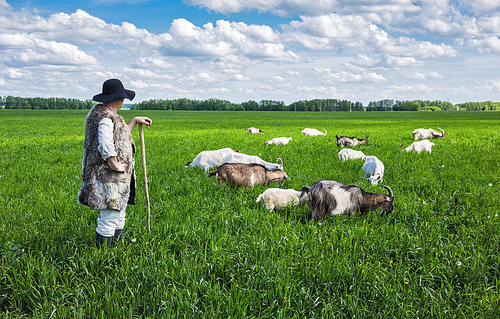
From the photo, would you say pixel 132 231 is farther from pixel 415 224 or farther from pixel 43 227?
pixel 415 224

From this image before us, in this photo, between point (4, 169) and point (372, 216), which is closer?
point (372, 216)

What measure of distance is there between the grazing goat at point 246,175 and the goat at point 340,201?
1.74m

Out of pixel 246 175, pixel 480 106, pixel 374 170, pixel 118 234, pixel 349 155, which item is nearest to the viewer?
pixel 118 234

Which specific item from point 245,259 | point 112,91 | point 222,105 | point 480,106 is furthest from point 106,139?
point 480,106

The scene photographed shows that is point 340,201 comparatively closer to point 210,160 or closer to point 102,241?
point 102,241

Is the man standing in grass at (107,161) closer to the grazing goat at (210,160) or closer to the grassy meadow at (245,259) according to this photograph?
the grassy meadow at (245,259)

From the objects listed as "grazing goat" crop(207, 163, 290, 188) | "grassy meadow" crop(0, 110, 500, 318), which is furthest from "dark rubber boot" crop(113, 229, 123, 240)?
"grazing goat" crop(207, 163, 290, 188)

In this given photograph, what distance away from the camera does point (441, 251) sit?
4102 mm

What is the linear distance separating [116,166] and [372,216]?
14.0 feet

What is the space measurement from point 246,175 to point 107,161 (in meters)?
3.63

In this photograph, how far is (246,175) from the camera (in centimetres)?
702

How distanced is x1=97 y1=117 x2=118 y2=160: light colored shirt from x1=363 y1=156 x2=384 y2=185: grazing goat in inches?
244

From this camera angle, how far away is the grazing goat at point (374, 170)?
25.4 feet

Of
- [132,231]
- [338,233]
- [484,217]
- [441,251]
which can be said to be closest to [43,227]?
[132,231]
